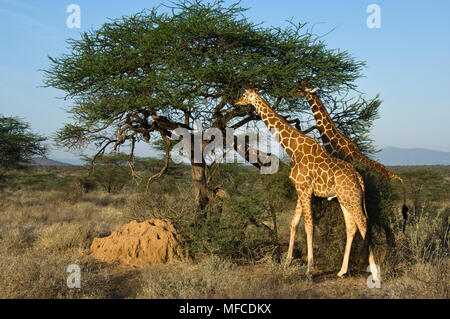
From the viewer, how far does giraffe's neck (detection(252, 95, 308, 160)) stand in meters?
6.77

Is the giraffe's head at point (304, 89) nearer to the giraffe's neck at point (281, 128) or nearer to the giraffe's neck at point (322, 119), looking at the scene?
the giraffe's neck at point (322, 119)

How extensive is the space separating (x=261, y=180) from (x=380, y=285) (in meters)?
3.27

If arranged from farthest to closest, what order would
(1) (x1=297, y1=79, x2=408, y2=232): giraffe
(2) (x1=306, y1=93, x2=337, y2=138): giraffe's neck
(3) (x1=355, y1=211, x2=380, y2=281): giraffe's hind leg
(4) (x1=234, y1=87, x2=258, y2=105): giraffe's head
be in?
(2) (x1=306, y1=93, x2=337, y2=138): giraffe's neck < (4) (x1=234, y1=87, x2=258, y2=105): giraffe's head < (1) (x1=297, y1=79, x2=408, y2=232): giraffe < (3) (x1=355, y1=211, x2=380, y2=281): giraffe's hind leg

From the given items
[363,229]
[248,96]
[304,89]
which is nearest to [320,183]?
[363,229]

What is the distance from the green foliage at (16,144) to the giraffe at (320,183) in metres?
12.7

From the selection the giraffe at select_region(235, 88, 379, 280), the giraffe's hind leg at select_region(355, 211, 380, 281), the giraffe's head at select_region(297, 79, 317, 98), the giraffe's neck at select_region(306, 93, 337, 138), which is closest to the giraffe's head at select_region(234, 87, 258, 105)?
the giraffe at select_region(235, 88, 379, 280)

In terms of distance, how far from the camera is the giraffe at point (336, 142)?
723 centimetres

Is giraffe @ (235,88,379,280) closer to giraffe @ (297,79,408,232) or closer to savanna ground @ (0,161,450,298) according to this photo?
savanna ground @ (0,161,450,298)

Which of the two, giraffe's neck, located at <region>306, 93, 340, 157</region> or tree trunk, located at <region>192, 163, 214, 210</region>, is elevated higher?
giraffe's neck, located at <region>306, 93, 340, 157</region>

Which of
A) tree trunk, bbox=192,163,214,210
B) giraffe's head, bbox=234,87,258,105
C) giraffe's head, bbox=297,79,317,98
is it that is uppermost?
giraffe's head, bbox=297,79,317,98

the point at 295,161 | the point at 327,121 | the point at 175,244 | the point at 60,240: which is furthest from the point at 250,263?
the point at 60,240

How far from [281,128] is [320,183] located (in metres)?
1.36

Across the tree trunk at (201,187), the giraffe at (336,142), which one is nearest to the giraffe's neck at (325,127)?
the giraffe at (336,142)
